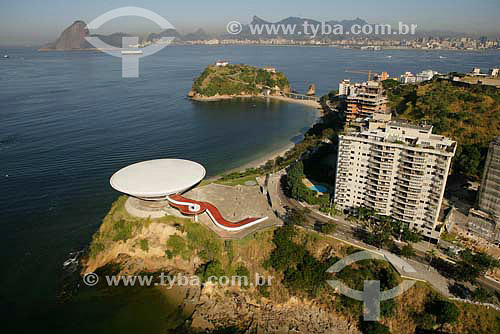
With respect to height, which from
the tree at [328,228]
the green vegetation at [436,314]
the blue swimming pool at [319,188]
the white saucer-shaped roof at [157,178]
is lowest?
the green vegetation at [436,314]

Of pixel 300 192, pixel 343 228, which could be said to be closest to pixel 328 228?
pixel 343 228

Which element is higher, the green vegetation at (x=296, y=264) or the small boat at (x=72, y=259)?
the green vegetation at (x=296, y=264)

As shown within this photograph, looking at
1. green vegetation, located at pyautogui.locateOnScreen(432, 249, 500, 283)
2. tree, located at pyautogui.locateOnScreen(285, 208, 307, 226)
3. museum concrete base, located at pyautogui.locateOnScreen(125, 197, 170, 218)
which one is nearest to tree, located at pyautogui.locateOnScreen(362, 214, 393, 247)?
green vegetation, located at pyautogui.locateOnScreen(432, 249, 500, 283)

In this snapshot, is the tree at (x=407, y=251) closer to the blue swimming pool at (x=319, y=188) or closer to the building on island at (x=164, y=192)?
the blue swimming pool at (x=319, y=188)

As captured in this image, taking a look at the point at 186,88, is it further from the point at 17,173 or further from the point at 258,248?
the point at 258,248

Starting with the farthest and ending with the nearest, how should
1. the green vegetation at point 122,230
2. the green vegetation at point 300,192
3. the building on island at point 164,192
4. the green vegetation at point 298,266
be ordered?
1. the green vegetation at point 300,192
2. the green vegetation at point 122,230
3. the building on island at point 164,192
4. the green vegetation at point 298,266

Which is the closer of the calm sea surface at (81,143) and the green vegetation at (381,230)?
the green vegetation at (381,230)

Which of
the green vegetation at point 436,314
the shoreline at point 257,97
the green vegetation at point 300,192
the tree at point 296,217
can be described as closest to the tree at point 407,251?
the green vegetation at point 436,314
